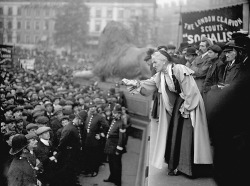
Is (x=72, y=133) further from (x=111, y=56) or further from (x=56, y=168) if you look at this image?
(x=111, y=56)

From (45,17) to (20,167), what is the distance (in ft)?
204

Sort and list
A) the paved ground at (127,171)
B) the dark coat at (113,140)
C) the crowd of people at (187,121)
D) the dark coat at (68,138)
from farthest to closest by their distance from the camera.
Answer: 1. the paved ground at (127,171)
2. the dark coat at (113,140)
3. the dark coat at (68,138)
4. the crowd of people at (187,121)

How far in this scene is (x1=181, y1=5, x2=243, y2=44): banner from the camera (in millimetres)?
7359

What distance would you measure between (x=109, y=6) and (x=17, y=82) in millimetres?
52887

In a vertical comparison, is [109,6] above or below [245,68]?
above

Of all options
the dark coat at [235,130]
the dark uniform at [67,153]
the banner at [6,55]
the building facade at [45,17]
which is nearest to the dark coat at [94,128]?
the dark uniform at [67,153]

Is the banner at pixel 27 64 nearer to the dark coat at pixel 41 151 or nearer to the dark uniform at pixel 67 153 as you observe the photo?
the dark uniform at pixel 67 153

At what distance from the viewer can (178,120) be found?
159 inches

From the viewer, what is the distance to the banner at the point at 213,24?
7359 millimetres

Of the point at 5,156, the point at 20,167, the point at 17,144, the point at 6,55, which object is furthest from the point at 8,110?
the point at 6,55

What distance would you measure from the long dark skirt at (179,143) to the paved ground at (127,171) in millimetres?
4217

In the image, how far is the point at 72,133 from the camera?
6.45 m

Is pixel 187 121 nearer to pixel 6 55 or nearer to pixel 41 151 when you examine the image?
pixel 41 151

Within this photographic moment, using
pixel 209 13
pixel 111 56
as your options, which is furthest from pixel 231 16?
pixel 111 56
